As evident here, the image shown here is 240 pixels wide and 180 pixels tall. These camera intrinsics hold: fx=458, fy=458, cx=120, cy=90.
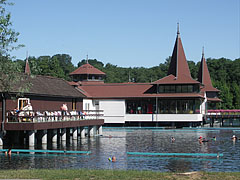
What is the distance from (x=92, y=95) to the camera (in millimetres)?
72625

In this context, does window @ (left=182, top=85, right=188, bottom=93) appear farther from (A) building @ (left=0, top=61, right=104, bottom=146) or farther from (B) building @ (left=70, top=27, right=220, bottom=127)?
(A) building @ (left=0, top=61, right=104, bottom=146)

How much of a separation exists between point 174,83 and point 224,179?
4820cm

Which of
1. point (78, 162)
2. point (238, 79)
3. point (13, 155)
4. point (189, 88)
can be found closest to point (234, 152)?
point (78, 162)

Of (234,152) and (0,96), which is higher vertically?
(0,96)

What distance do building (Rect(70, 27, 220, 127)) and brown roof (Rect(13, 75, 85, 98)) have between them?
351 inches

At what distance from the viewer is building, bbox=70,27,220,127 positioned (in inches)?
2699

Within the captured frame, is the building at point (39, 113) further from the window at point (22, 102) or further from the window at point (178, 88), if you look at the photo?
the window at point (178, 88)

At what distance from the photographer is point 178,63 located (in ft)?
246

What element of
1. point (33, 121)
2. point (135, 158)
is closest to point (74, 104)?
point (33, 121)

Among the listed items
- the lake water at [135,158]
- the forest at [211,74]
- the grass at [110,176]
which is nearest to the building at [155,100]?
the lake water at [135,158]

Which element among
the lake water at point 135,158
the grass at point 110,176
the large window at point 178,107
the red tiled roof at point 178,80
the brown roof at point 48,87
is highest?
the red tiled roof at point 178,80

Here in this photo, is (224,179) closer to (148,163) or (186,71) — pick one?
(148,163)

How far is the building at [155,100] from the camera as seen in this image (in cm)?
6856

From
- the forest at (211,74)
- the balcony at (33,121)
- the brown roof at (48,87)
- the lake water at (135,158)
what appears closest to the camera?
the lake water at (135,158)
